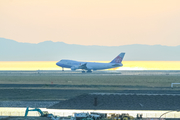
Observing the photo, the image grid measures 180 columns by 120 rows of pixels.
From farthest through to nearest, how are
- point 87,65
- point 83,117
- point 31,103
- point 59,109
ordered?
point 87,65
point 31,103
point 59,109
point 83,117

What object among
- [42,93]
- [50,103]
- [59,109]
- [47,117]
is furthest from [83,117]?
[42,93]

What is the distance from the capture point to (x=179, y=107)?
44969 millimetres

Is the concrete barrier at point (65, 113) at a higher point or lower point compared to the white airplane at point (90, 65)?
lower

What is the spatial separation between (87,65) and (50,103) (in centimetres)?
9197

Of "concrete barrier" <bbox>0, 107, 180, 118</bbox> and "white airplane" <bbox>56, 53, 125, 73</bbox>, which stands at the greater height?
"white airplane" <bbox>56, 53, 125, 73</bbox>

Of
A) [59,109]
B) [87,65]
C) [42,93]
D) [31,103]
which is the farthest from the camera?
[87,65]

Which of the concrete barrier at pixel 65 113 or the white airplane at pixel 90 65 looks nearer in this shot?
the concrete barrier at pixel 65 113

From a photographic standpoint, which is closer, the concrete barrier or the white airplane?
the concrete barrier

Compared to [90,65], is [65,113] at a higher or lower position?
lower

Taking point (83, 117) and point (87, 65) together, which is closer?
point (83, 117)

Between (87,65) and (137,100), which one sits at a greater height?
(87,65)

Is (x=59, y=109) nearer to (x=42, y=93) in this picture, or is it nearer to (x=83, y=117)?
(x=83, y=117)

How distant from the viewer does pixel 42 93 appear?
57969 mm

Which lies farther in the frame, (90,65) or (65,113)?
(90,65)
